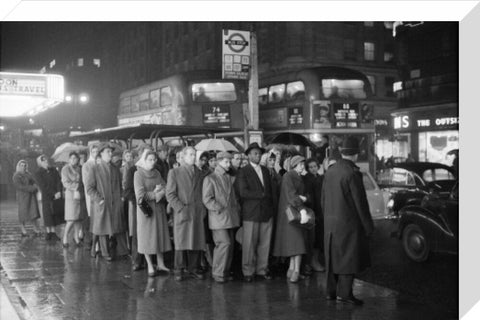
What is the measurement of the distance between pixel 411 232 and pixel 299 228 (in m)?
2.99

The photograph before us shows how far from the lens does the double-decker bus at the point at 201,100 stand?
1864 centimetres

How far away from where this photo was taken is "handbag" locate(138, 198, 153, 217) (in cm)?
846

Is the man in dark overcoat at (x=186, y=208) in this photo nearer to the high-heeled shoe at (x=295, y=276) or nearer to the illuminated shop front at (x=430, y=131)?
the high-heeled shoe at (x=295, y=276)

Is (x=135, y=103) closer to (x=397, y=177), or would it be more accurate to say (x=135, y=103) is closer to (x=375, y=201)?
(x=397, y=177)

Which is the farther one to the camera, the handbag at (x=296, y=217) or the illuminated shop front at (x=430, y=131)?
the illuminated shop front at (x=430, y=131)

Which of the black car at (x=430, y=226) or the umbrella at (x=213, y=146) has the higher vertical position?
the umbrella at (x=213, y=146)

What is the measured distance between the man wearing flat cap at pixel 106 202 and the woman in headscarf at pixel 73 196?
147 centimetres

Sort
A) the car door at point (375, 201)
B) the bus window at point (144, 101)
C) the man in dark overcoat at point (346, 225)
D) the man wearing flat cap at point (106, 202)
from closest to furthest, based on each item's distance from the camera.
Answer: the man in dark overcoat at point (346, 225) → the man wearing flat cap at point (106, 202) → the car door at point (375, 201) → the bus window at point (144, 101)

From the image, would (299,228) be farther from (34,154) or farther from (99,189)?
(34,154)

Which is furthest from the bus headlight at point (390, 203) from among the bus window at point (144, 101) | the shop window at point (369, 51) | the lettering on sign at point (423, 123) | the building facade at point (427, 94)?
the shop window at point (369, 51)

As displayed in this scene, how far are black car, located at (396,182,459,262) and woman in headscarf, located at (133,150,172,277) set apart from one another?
4526mm

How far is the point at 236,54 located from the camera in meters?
14.9

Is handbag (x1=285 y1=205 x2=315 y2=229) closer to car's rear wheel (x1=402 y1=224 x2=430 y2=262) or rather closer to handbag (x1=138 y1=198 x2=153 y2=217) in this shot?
handbag (x1=138 y1=198 x2=153 y2=217)

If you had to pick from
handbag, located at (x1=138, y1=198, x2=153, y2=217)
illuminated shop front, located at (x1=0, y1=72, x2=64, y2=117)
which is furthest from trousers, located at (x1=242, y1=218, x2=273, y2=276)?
illuminated shop front, located at (x1=0, y1=72, x2=64, y2=117)
